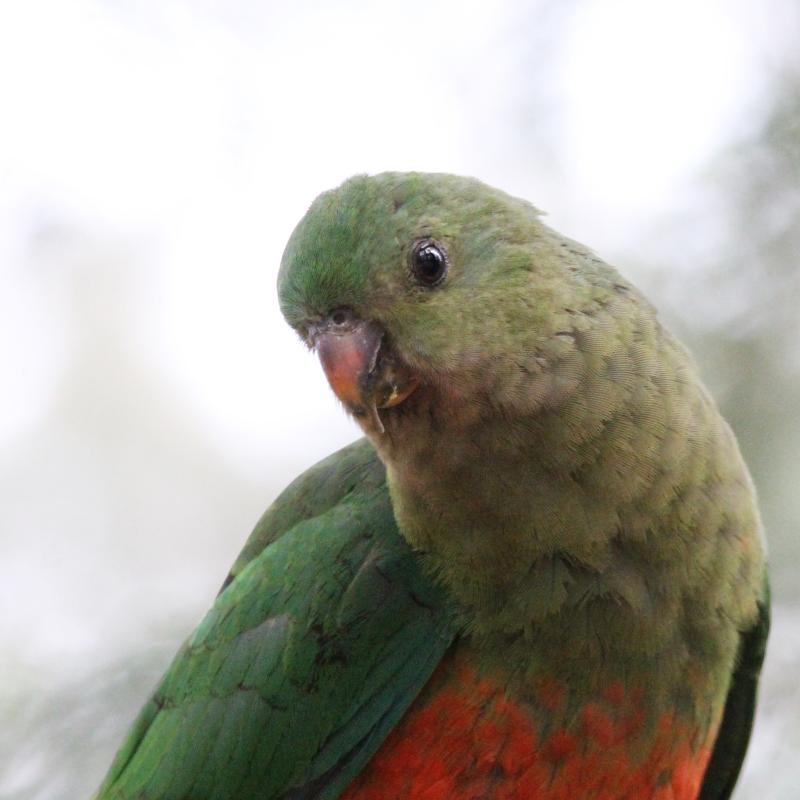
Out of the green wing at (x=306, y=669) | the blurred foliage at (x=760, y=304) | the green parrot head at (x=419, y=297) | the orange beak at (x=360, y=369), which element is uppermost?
the blurred foliage at (x=760, y=304)

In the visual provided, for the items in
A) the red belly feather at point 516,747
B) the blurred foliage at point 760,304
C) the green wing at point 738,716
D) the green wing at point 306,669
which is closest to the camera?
the red belly feather at point 516,747

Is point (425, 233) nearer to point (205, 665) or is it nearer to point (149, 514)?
point (205, 665)

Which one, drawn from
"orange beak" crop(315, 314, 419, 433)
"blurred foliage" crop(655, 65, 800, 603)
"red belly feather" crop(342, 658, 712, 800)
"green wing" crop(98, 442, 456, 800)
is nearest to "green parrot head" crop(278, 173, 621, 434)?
"orange beak" crop(315, 314, 419, 433)

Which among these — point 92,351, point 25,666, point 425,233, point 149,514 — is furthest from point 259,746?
point 92,351

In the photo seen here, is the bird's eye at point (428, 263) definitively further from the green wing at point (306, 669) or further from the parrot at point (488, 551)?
the green wing at point (306, 669)

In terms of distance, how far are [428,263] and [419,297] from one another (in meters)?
0.09

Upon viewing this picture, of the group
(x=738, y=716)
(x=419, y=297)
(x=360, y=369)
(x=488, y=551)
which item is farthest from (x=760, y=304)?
(x=360, y=369)

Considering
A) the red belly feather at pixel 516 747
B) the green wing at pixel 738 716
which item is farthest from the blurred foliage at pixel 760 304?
the red belly feather at pixel 516 747

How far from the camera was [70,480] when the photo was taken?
5.31m

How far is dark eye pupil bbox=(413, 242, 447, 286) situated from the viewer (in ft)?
8.39

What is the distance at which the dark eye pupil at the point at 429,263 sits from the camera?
2557 mm

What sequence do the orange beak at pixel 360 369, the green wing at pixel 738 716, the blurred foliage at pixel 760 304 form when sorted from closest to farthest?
the orange beak at pixel 360 369 → the green wing at pixel 738 716 → the blurred foliage at pixel 760 304

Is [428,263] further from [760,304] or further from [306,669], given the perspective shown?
[760,304]

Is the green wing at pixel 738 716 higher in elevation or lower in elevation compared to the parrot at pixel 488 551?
higher
